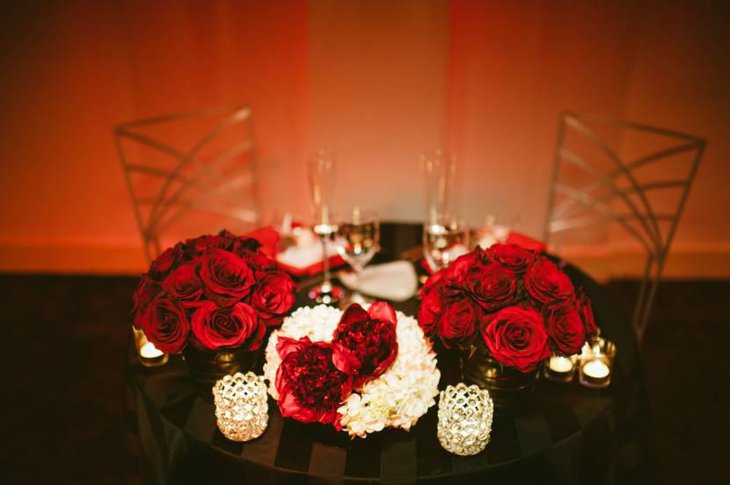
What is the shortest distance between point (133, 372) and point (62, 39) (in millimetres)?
2355

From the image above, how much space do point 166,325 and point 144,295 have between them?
83 mm

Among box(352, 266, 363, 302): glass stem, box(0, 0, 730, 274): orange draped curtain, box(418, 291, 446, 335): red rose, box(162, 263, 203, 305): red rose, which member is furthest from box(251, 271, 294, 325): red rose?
box(0, 0, 730, 274): orange draped curtain

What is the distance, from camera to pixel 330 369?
100 cm

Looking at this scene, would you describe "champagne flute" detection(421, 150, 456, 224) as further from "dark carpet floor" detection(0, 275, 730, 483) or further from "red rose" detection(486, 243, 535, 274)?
"dark carpet floor" detection(0, 275, 730, 483)

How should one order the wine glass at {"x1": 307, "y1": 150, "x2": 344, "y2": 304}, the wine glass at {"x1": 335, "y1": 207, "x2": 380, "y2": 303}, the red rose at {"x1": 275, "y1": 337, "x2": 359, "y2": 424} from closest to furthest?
the red rose at {"x1": 275, "y1": 337, "x2": 359, "y2": 424} < the wine glass at {"x1": 335, "y1": 207, "x2": 380, "y2": 303} < the wine glass at {"x1": 307, "y1": 150, "x2": 344, "y2": 304}

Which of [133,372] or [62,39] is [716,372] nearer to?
[133,372]

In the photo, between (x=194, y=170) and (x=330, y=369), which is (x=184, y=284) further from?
(x=194, y=170)

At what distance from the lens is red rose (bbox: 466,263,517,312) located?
104 centimetres

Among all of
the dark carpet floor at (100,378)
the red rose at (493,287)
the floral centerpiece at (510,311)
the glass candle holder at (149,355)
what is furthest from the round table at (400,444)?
the dark carpet floor at (100,378)

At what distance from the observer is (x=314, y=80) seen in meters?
2.73

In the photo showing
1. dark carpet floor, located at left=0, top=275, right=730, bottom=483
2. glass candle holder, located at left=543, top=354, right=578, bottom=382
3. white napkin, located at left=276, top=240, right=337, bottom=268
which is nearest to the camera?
glass candle holder, located at left=543, top=354, right=578, bottom=382

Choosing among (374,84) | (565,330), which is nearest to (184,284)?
(565,330)

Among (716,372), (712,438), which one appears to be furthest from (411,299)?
(716,372)

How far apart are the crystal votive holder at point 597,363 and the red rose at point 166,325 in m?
0.77
